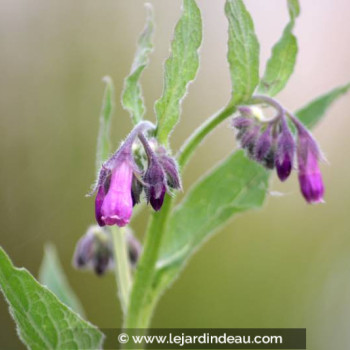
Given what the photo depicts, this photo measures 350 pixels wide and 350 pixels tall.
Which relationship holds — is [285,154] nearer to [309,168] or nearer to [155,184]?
[309,168]

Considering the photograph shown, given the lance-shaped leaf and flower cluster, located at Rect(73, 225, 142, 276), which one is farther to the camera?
flower cluster, located at Rect(73, 225, 142, 276)

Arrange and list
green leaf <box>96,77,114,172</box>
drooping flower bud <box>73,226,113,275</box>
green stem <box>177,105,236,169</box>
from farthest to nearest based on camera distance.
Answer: drooping flower bud <box>73,226,113,275</box> → green leaf <box>96,77,114,172</box> → green stem <box>177,105,236,169</box>

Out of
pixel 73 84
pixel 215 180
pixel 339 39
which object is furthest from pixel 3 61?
pixel 215 180

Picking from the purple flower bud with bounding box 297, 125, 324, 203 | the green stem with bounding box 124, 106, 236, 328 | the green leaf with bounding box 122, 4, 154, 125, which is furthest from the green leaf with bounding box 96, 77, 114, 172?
the purple flower bud with bounding box 297, 125, 324, 203

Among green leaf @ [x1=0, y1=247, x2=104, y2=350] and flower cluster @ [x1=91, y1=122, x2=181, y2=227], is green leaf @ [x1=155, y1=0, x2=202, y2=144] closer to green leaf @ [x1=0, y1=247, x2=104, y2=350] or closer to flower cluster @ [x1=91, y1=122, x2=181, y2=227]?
flower cluster @ [x1=91, y1=122, x2=181, y2=227]

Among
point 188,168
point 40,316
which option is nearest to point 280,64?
point 40,316

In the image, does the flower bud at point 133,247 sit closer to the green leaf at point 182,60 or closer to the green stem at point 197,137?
the green stem at point 197,137
